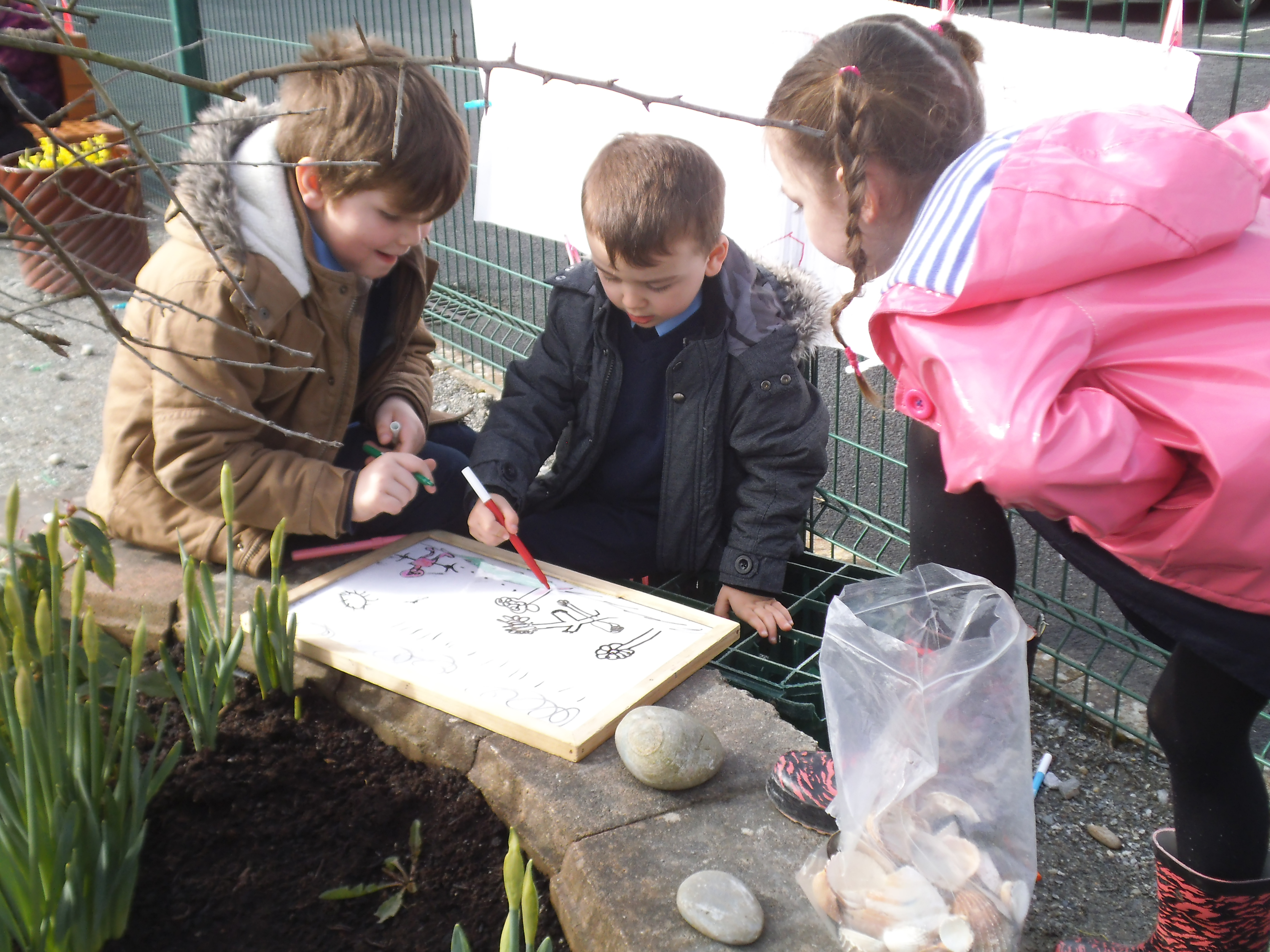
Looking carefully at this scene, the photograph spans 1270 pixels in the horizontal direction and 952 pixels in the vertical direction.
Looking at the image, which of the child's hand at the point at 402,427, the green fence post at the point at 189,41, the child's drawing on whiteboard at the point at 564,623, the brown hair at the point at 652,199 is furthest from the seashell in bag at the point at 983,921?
the green fence post at the point at 189,41

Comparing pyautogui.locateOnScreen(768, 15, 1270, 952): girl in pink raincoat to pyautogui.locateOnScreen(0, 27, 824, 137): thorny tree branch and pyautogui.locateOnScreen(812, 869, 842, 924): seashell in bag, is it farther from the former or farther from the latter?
pyautogui.locateOnScreen(0, 27, 824, 137): thorny tree branch

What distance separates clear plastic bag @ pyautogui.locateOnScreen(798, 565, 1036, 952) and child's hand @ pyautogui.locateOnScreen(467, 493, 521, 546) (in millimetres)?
962

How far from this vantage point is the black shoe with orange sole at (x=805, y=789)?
1.57 metres

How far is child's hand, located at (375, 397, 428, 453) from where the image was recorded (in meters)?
2.63

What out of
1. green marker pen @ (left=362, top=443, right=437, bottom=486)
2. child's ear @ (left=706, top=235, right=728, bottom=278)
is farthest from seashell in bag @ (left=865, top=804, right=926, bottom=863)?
child's ear @ (left=706, top=235, right=728, bottom=278)

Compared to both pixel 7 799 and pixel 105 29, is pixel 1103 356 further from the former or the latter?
pixel 105 29

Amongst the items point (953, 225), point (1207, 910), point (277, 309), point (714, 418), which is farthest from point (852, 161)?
point (1207, 910)

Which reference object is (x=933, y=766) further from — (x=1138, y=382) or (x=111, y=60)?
(x=111, y=60)

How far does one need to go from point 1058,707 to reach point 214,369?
1961 millimetres

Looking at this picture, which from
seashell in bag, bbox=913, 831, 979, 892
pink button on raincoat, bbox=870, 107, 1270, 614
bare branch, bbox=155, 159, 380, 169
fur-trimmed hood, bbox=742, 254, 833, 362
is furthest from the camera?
fur-trimmed hood, bbox=742, 254, 833, 362

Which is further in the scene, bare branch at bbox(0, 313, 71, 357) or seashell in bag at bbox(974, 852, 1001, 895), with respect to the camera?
seashell in bag at bbox(974, 852, 1001, 895)

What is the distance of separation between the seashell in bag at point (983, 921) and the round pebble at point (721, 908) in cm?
25

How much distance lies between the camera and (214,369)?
216 centimetres

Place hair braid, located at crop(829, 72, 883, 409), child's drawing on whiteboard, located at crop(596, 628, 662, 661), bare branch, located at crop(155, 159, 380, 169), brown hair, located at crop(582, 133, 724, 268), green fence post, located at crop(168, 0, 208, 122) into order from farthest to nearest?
green fence post, located at crop(168, 0, 208, 122)
brown hair, located at crop(582, 133, 724, 268)
child's drawing on whiteboard, located at crop(596, 628, 662, 661)
hair braid, located at crop(829, 72, 883, 409)
bare branch, located at crop(155, 159, 380, 169)
